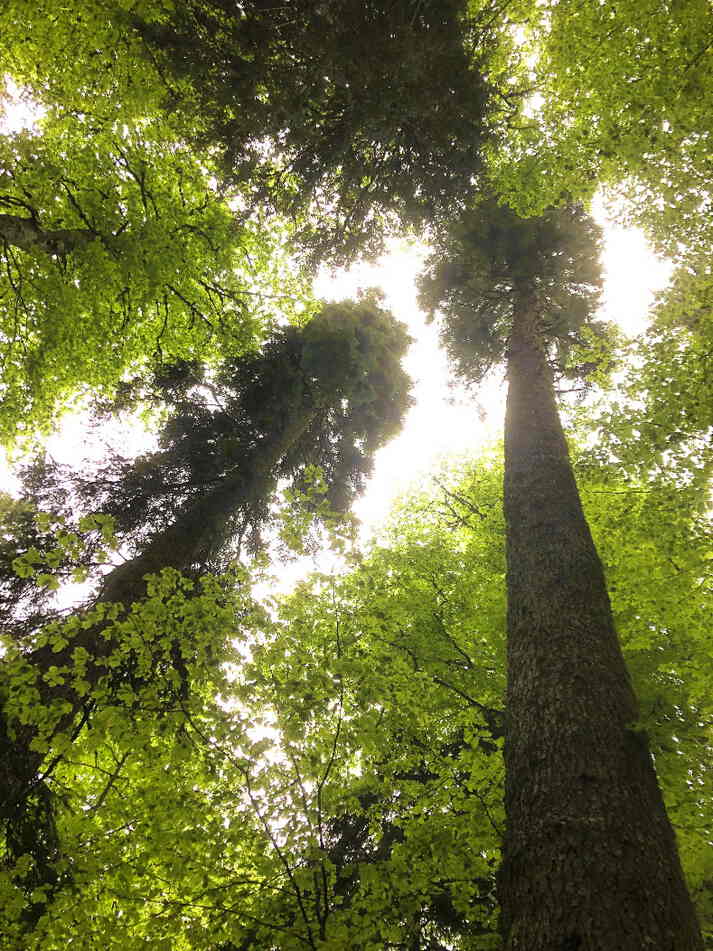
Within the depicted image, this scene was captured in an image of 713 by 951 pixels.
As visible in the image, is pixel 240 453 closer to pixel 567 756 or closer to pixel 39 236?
pixel 39 236

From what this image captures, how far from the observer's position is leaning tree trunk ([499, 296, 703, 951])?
2.31m

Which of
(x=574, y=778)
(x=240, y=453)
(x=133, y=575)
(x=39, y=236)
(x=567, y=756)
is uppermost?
A: (x=240, y=453)

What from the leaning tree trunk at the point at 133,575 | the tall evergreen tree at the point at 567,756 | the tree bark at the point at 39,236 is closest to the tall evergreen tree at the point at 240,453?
the leaning tree trunk at the point at 133,575

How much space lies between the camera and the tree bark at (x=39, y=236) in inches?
258

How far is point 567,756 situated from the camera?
10.1 ft

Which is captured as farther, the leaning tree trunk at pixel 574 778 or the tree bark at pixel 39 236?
the tree bark at pixel 39 236

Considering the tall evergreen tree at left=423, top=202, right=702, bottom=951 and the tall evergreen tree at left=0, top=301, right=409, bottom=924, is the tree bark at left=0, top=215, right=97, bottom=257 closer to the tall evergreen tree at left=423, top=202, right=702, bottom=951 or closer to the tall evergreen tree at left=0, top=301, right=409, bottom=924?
the tall evergreen tree at left=0, top=301, right=409, bottom=924

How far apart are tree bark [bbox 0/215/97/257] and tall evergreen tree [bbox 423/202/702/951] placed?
7176 mm

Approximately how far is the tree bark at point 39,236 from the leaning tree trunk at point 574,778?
7.47 meters

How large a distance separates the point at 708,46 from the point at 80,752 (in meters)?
8.85

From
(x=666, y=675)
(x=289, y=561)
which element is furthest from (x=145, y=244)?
(x=666, y=675)

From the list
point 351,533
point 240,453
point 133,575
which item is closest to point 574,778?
point 351,533

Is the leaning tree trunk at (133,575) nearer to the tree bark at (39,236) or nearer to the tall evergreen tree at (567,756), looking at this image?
the tall evergreen tree at (567,756)

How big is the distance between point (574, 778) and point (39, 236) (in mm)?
8782
